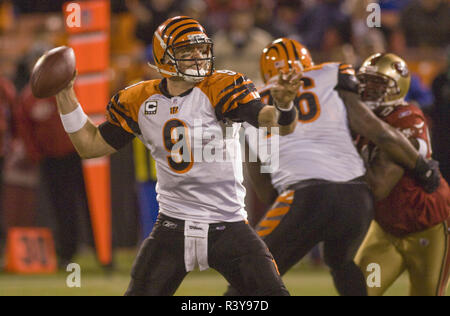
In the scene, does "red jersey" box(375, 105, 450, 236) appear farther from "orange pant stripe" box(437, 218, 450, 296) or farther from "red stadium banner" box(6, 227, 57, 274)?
"red stadium banner" box(6, 227, 57, 274)

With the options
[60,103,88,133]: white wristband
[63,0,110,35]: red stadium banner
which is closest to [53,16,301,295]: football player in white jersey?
[60,103,88,133]: white wristband

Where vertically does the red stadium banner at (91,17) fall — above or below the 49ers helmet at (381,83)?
above

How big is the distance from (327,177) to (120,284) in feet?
8.68

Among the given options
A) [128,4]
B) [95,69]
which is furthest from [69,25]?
[128,4]

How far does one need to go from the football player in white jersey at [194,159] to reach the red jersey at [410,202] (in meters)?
1.25

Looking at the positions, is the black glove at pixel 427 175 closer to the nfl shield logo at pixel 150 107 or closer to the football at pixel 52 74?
the nfl shield logo at pixel 150 107

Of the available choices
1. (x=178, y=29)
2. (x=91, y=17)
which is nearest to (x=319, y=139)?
(x=178, y=29)

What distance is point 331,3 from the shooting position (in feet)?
29.6

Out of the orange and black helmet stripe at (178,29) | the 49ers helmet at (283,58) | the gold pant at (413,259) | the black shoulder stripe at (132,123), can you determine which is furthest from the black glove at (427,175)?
the black shoulder stripe at (132,123)

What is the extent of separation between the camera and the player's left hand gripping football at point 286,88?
3051mm

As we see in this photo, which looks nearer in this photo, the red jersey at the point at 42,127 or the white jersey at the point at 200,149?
the white jersey at the point at 200,149

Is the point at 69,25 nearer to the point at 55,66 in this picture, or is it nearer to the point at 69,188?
the point at 69,188

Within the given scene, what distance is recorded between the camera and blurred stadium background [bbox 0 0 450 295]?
20.7 feet

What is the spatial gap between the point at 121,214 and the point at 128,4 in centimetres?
304
